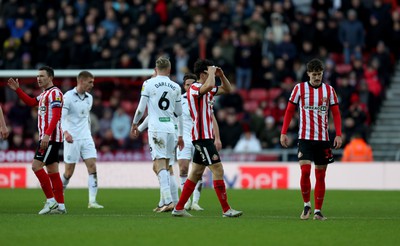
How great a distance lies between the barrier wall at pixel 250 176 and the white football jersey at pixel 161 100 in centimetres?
1047

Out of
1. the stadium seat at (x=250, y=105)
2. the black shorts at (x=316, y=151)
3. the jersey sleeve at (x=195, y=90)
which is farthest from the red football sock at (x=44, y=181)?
the stadium seat at (x=250, y=105)

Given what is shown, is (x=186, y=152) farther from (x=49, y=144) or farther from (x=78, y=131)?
(x=49, y=144)

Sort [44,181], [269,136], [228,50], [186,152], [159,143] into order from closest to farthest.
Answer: [44,181], [159,143], [186,152], [269,136], [228,50]

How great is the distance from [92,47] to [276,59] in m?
5.73

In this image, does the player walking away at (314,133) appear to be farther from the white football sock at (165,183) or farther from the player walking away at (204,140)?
the white football sock at (165,183)

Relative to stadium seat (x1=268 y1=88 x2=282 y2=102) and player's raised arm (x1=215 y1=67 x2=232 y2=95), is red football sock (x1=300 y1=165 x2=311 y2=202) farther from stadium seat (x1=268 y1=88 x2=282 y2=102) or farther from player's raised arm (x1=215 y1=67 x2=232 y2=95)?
stadium seat (x1=268 y1=88 x2=282 y2=102)

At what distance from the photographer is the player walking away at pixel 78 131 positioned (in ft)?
58.1

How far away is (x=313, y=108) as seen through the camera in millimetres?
14273

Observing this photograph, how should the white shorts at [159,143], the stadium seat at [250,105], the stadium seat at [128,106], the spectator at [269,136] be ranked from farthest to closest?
1. the stadium seat at [250,105]
2. the stadium seat at [128,106]
3. the spectator at [269,136]
4. the white shorts at [159,143]

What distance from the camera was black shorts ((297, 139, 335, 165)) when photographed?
561 inches

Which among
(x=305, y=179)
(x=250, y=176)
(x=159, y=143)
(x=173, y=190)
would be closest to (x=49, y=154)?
(x=159, y=143)

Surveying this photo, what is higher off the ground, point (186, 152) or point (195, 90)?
point (195, 90)

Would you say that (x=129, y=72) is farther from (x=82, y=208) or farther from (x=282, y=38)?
(x=82, y=208)

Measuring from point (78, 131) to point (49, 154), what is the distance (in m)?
2.77
